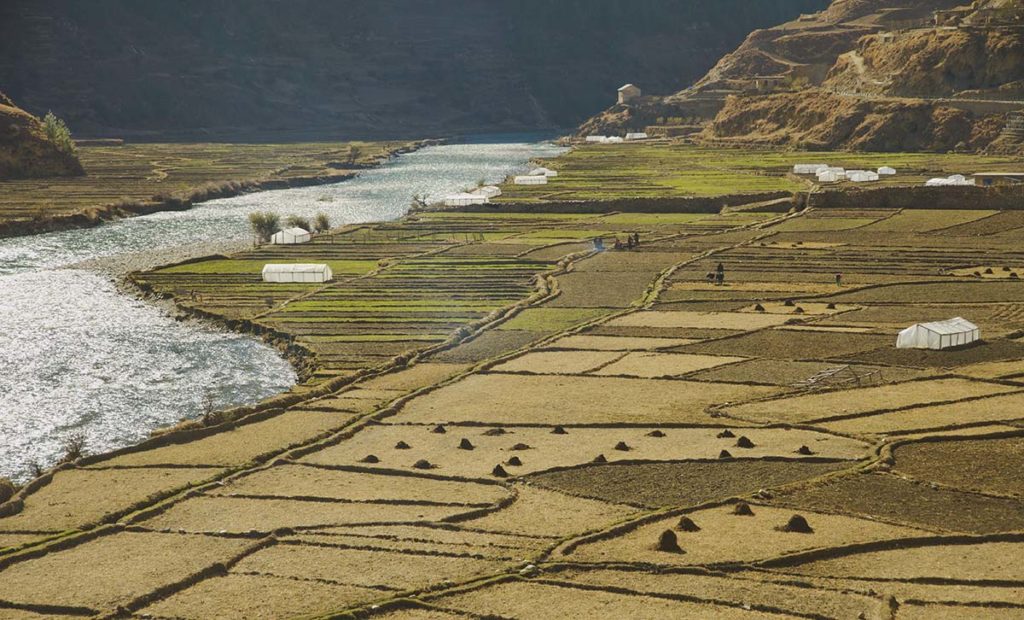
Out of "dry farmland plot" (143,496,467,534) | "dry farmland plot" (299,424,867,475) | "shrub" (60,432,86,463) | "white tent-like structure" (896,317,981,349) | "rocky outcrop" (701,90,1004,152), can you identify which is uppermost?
"rocky outcrop" (701,90,1004,152)

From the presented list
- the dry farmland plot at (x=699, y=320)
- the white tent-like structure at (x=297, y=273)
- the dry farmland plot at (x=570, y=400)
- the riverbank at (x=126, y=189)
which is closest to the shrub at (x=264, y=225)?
the white tent-like structure at (x=297, y=273)

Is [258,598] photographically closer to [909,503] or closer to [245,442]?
[245,442]

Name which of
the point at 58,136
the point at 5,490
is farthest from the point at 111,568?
the point at 58,136

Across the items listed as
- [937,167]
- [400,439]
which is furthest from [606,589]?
[937,167]

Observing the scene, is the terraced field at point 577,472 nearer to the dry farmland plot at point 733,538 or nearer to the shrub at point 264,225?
the dry farmland plot at point 733,538

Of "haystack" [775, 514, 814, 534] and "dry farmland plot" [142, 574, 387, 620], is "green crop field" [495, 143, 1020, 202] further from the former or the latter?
"dry farmland plot" [142, 574, 387, 620]

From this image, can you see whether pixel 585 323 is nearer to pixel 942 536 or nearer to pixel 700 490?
pixel 700 490

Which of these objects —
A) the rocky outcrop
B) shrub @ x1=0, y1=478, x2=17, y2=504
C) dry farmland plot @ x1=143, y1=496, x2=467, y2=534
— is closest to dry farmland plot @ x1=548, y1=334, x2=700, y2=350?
dry farmland plot @ x1=143, y1=496, x2=467, y2=534
